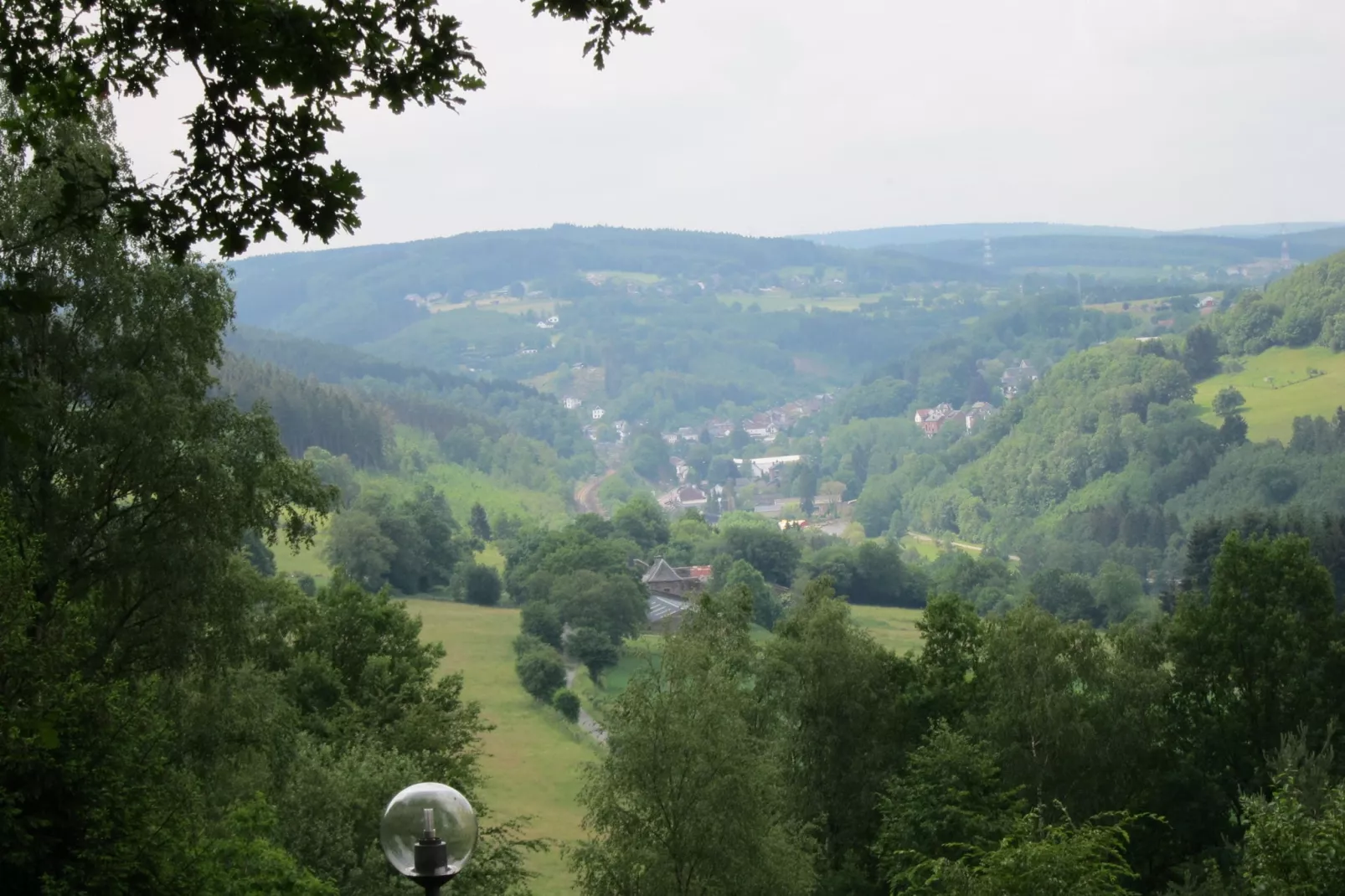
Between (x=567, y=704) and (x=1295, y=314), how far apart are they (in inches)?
5916

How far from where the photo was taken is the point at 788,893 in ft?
73.7

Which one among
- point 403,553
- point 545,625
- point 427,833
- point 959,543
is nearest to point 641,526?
point 403,553

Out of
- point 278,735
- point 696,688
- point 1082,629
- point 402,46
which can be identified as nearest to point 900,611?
point 1082,629

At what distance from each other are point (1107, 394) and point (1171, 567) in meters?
60.3

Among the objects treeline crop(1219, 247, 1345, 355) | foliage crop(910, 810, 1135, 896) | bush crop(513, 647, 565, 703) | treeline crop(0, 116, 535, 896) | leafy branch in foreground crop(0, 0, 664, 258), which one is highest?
leafy branch in foreground crop(0, 0, 664, 258)

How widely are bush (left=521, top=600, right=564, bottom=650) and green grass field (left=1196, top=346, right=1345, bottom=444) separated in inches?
4035

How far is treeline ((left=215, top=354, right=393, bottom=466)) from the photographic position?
127688 millimetres

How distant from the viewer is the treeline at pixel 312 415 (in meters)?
128

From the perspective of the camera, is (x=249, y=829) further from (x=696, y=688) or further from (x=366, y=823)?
(x=696, y=688)

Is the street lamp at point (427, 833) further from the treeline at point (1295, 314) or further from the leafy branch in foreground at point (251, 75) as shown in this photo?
the treeline at point (1295, 314)

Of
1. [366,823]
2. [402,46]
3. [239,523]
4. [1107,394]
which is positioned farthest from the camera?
[1107,394]

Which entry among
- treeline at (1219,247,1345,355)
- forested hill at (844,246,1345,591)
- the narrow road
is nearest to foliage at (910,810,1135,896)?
the narrow road

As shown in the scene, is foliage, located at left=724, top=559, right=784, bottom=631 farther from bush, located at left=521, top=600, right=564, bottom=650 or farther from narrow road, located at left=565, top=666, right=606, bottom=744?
narrow road, located at left=565, top=666, right=606, bottom=744

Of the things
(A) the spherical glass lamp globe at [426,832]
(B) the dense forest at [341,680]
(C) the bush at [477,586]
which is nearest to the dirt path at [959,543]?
(C) the bush at [477,586]
